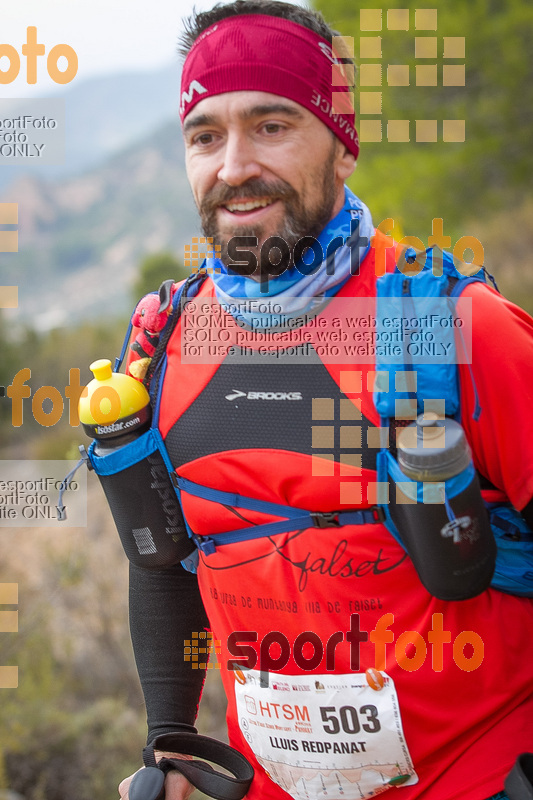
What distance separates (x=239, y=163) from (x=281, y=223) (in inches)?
6.6

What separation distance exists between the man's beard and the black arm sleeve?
84cm

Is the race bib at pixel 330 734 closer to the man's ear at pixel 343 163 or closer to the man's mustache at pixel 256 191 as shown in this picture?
the man's mustache at pixel 256 191

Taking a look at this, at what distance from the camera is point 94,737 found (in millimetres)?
4523

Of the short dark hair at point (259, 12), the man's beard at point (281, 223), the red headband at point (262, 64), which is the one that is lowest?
the man's beard at point (281, 223)

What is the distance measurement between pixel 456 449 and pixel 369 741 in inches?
27.5

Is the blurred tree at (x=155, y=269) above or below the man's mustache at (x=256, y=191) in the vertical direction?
below

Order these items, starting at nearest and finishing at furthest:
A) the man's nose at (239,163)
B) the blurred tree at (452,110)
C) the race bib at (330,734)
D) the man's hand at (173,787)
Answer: the race bib at (330,734) → the man's nose at (239,163) → the man's hand at (173,787) → the blurred tree at (452,110)

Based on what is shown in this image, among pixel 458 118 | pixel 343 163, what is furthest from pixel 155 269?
pixel 343 163

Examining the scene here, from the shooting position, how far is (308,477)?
1.57m

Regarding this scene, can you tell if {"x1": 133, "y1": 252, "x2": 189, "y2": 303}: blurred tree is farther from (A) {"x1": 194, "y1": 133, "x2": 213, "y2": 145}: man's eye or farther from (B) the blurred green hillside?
(A) {"x1": 194, "y1": 133, "x2": 213, "y2": 145}: man's eye

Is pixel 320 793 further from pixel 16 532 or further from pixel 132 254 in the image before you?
pixel 132 254

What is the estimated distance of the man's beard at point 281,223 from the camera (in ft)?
5.58

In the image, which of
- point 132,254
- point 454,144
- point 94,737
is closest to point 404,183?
point 454,144

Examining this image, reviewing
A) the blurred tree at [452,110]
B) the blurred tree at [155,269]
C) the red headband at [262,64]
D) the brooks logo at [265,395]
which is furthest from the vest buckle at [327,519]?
the blurred tree at [155,269]
